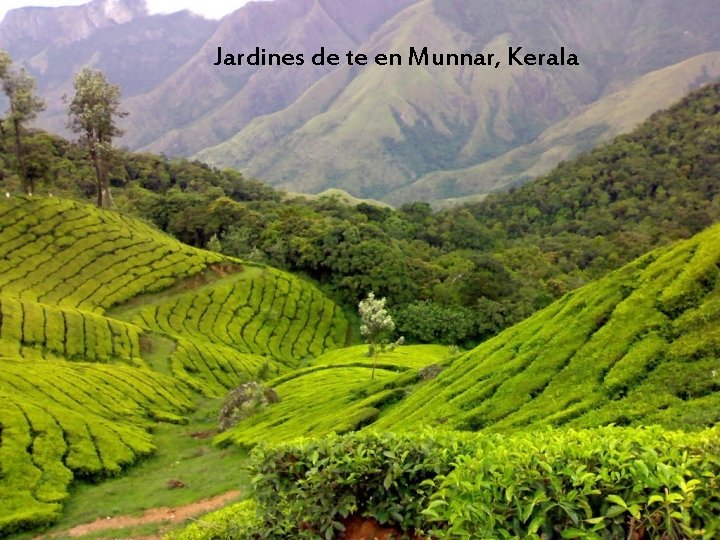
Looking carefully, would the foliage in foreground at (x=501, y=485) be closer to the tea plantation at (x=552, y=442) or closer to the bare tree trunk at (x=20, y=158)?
the tea plantation at (x=552, y=442)

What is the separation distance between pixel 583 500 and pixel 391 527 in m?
3.63

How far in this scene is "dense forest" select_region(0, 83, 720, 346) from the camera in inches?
3258

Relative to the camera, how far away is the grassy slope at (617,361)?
14414mm

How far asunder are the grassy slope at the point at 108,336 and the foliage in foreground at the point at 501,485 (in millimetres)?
19439

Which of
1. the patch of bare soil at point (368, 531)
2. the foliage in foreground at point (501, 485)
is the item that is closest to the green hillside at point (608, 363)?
the foliage in foreground at point (501, 485)

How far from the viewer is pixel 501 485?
6.80 meters

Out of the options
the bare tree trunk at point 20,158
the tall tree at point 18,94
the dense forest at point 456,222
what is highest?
the tall tree at point 18,94

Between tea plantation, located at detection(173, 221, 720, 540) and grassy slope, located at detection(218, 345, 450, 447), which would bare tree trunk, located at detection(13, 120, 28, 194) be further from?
tea plantation, located at detection(173, 221, 720, 540)

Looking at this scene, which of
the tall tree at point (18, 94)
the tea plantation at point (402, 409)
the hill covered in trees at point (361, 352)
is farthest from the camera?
the tall tree at point (18, 94)

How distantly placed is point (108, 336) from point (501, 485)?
5088 cm

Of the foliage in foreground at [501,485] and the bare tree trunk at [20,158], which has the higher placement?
the bare tree trunk at [20,158]

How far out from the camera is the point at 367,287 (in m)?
82.8

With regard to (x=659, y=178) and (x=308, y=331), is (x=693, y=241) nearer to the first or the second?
(x=308, y=331)

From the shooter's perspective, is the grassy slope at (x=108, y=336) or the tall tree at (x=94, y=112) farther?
the tall tree at (x=94, y=112)
